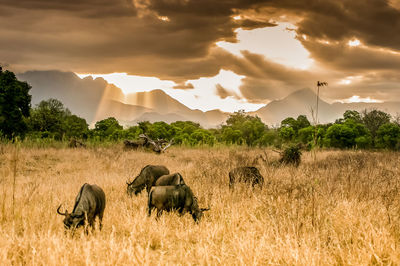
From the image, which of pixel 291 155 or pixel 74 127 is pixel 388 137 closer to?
pixel 291 155

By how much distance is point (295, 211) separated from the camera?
16.2 feet

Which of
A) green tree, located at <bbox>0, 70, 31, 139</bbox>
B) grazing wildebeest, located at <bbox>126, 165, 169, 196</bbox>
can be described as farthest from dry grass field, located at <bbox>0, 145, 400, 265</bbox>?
green tree, located at <bbox>0, 70, 31, 139</bbox>

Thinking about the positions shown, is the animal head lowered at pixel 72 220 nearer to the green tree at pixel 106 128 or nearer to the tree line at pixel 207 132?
the tree line at pixel 207 132

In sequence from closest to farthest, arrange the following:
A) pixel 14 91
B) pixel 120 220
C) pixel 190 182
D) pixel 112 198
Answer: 1. pixel 120 220
2. pixel 112 198
3. pixel 190 182
4. pixel 14 91

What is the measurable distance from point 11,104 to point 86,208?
75.1ft

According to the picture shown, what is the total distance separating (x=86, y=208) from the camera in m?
4.62

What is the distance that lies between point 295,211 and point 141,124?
27.3 meters

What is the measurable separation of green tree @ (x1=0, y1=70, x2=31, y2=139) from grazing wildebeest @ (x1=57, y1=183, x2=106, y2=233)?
70.1 feet

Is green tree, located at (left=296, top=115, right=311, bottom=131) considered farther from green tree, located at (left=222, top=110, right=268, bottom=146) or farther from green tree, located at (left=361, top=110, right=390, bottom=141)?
green tree, located at (left=361, top=110, right=390, bottom=141)

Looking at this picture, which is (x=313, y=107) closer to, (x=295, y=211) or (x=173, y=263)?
(x=295, y=211)

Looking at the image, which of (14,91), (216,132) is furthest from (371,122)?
(14,91)

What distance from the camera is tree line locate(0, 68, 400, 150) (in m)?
22.9

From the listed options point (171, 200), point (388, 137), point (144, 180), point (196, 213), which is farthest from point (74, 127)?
point (196, 213)

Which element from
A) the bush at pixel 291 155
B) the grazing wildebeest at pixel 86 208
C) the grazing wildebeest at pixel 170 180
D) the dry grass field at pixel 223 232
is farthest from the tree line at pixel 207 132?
the grazing wildebeest at pixel 86 208
